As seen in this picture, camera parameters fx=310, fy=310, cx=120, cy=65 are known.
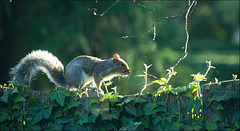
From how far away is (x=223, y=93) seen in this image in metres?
1.91

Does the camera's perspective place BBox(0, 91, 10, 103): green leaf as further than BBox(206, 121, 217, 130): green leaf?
Yes

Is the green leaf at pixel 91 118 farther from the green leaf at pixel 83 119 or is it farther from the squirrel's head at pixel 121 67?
the squirrel's head at pixel 121 67

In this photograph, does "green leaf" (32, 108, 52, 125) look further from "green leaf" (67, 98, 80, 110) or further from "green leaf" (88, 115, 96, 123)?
"green leaf" (88, 115, 96, 123)

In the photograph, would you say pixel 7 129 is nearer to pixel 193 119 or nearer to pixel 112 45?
pixel 193 119

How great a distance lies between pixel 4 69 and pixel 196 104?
465 centimetres

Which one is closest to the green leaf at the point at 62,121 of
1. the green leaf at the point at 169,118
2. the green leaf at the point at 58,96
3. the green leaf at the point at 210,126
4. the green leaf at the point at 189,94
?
the green leaf at the point at 58,96

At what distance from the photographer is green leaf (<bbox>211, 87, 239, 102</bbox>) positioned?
1.88 meters

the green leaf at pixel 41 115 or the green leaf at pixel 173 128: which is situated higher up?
the green leaf at pixel 41 115

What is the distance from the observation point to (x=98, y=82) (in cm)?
340

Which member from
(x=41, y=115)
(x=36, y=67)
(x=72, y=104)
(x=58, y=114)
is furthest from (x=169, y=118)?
(x=36, y=67)

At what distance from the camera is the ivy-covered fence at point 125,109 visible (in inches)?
76.5

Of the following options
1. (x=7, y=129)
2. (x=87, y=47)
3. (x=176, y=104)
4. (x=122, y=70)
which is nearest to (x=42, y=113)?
(x=7, y=129)

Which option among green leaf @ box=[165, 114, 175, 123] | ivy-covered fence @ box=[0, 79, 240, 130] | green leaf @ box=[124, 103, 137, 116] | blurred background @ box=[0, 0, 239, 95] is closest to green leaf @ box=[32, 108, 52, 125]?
ivy-covered fence @ box=[0, 79, 240, 130]

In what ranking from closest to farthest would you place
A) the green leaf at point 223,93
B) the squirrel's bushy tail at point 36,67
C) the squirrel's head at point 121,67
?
the green leaf at point 223,93, the squirrel's bushy tail at point 36,67, the squirrel's head at point 121,67
